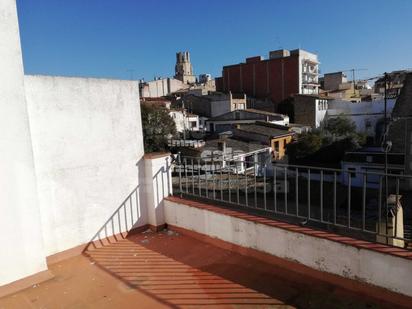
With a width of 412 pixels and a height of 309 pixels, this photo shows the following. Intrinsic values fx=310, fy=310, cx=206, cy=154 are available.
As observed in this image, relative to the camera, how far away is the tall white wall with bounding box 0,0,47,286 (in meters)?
3.34

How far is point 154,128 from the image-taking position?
27.1m

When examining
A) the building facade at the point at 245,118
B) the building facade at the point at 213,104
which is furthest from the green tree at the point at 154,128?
the building facade at the point at 213,104

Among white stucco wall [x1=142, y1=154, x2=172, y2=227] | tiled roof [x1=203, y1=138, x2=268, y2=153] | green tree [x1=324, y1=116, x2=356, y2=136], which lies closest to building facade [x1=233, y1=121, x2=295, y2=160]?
tiled roof [x1=203, y1=138, x2=268, y2=153]

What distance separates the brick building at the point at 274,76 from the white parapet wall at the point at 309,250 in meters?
44.9

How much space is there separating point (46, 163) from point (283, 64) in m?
→ 47.6

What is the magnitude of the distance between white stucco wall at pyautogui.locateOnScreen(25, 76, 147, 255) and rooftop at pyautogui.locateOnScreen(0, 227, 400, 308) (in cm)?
52

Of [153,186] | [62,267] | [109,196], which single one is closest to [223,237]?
[153,186]

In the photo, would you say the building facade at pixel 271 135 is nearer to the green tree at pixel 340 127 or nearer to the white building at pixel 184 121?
the green tree at pixel 340 127

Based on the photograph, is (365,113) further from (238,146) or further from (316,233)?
(316,233)

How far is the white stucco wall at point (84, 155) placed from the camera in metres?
3.90

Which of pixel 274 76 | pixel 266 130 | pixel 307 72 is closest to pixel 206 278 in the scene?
pixel 266 130

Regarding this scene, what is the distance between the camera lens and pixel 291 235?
3518mm

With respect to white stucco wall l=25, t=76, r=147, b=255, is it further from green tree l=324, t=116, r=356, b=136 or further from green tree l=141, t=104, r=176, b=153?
green tree l=324, t=116, r=356, b=136

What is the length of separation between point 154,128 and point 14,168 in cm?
2389
